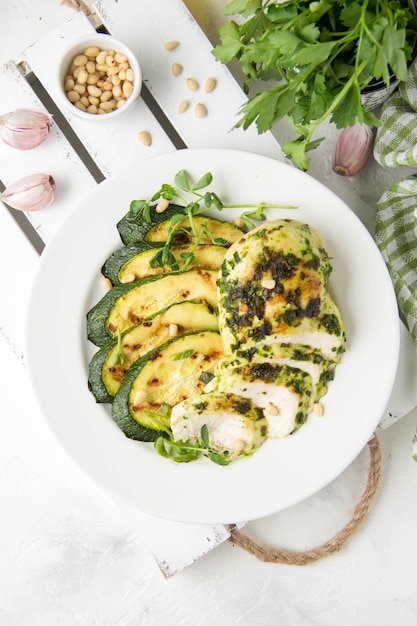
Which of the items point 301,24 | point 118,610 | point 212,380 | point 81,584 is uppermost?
point 301,24

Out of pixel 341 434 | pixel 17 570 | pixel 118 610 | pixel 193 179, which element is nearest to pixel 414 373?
pixel 341 434

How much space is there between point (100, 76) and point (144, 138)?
338 mm

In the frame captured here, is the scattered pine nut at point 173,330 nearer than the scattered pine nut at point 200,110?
Yes

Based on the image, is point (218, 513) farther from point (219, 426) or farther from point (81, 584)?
point (81, 584)

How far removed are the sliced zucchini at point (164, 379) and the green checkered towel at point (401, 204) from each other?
1.01 meters

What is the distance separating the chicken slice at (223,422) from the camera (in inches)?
108

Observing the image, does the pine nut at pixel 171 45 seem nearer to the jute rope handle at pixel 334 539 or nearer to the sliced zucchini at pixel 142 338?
the sliced zucchini at pixel 142 338

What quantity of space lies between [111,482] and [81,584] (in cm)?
93

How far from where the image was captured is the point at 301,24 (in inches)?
93.2

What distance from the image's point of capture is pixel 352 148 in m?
3.20

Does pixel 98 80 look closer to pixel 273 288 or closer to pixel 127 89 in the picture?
pixel 127 89

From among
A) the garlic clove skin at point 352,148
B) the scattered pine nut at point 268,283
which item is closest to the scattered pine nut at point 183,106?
the garlic clove skin at point 352,148

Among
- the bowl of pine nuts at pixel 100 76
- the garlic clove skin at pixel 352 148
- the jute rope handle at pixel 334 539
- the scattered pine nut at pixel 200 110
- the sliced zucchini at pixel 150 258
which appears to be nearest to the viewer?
the sliced zucchini at pixel 150 258

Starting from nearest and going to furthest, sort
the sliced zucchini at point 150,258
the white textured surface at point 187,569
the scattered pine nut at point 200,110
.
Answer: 1. the sliced zucchini at point 150,258
2. the scattered pine nut at point 200,110
3. the white textured surface at point 187,569
